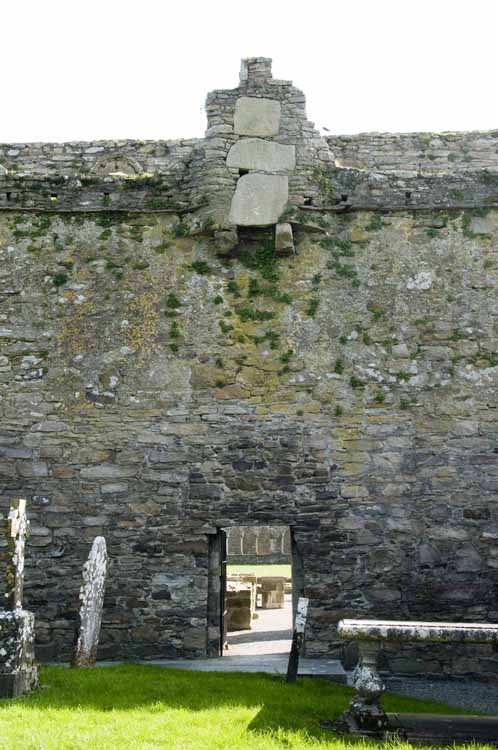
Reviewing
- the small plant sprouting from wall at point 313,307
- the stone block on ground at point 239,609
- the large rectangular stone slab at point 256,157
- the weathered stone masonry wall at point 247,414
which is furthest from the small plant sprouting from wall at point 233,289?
the stone block on ground at point 239,609

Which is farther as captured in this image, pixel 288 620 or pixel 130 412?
pixel 288 620

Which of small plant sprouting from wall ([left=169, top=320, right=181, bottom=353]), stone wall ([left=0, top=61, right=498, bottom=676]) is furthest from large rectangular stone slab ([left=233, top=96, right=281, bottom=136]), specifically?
small plant sprouting from wall ([left=169, top=320, right=181, bottom=353])

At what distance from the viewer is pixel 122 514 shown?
9.70 m

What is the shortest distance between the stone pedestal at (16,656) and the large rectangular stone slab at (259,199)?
560 cm

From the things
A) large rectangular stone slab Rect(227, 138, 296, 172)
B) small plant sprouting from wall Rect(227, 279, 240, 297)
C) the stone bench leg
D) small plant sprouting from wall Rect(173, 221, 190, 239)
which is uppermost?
large rectangular stone slab Rect(227, 138, 296, 172)

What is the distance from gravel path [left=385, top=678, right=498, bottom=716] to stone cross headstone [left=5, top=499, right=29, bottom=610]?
4.12 metres

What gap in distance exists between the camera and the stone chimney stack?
1048 cm

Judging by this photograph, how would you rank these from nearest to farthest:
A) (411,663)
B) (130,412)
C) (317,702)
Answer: (317,702) → (411,663) → (130,412)

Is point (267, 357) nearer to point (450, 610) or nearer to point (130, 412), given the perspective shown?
point (130, 412)

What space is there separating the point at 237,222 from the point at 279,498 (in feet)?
11.6

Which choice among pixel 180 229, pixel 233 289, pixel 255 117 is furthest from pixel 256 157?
pixel 233 289

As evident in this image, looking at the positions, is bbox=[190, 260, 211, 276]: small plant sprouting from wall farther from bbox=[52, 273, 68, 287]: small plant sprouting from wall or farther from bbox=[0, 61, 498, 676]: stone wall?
bbox=[52, 273, 68, 287]: small plant sprouting from wall

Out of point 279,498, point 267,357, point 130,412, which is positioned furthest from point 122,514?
point 267,357

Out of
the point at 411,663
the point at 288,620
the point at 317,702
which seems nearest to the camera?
the point at 317,702
